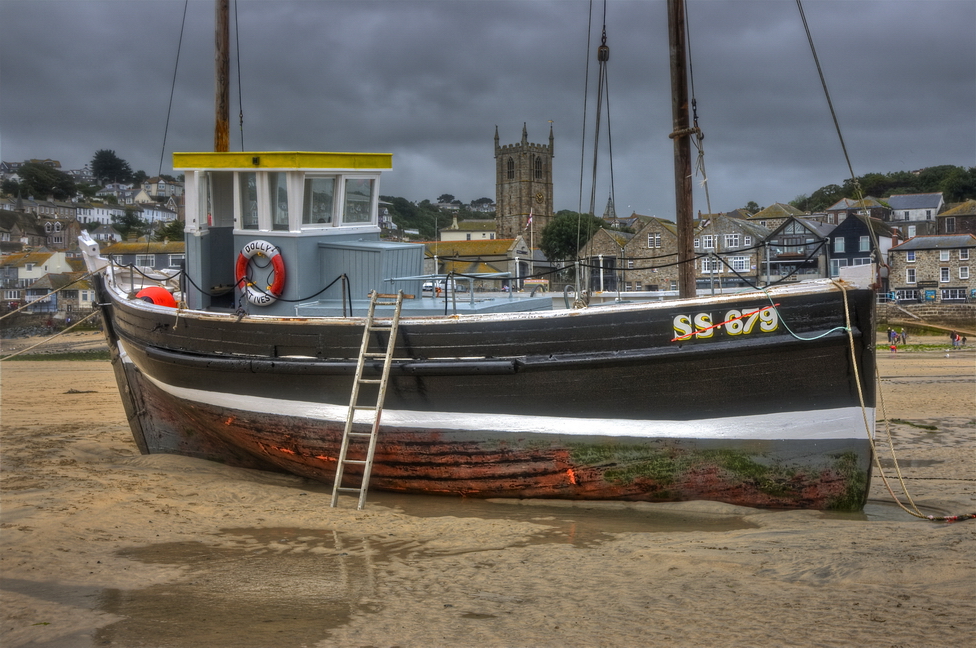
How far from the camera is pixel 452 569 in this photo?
572 cm

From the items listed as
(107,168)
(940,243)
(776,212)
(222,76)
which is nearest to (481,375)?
(222,76)

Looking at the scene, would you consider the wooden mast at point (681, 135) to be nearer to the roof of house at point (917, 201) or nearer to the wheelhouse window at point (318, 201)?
the wheelhouse window at point (318, 201)

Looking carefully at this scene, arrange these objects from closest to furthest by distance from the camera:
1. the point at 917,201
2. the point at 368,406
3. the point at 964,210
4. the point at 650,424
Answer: the point at 650,424
the point at 368,406
the point at 964,210
the point at 917,201

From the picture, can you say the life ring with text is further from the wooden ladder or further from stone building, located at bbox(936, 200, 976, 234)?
stone building, located at bbox(936, 200, 976, 234)

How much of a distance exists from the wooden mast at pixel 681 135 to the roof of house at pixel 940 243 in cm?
4756

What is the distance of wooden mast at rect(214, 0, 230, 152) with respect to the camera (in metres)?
12.6

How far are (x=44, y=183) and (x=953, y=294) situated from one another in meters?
129

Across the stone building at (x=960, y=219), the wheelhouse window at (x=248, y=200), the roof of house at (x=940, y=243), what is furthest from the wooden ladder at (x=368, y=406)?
the stone building at (x=960, y=219)

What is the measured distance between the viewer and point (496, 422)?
7746 mm

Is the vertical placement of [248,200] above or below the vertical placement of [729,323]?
above

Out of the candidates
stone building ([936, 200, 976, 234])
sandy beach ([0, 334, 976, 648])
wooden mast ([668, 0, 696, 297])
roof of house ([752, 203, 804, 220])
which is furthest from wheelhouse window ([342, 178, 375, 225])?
stone building ([936, 200, 976, 234])

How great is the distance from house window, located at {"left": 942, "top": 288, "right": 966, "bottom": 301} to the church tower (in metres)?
70.1

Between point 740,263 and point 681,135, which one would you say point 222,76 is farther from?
point 740,263

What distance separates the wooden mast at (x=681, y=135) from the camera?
8.95 metres
